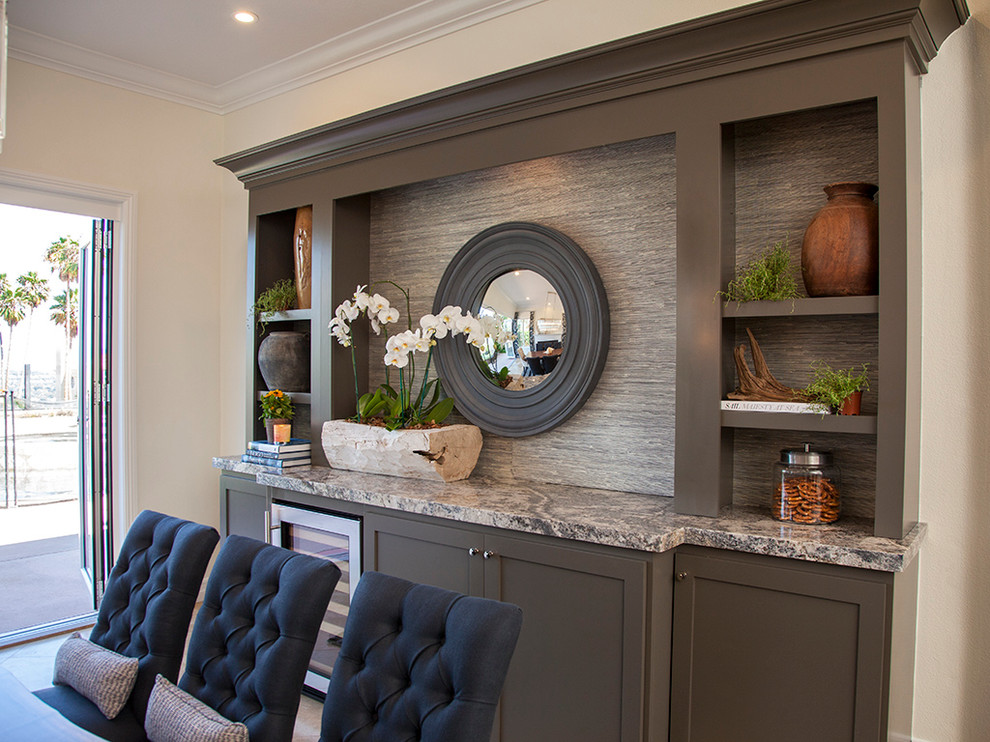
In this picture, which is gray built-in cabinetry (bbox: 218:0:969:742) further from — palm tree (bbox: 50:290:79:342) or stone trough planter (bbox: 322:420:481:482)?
palm tree (bbox: 50:290:79:342)

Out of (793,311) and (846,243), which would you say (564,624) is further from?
(846,243)

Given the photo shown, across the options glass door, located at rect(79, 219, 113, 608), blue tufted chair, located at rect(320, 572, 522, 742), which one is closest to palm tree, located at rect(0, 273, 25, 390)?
glass door, located at rect(79, 219, 113, 608)

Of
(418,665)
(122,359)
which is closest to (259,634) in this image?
(418,665)

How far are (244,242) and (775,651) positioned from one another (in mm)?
3546

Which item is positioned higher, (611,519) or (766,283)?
(766,283)

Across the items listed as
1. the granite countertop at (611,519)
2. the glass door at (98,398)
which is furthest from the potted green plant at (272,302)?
the granite countertop at (611,519)

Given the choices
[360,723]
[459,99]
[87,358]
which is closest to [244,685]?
[360,723]

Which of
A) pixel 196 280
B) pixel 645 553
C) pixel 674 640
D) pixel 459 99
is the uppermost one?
pixel 459 99

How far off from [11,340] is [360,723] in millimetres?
4501

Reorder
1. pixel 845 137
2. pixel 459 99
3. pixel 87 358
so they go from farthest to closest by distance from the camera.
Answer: pixel 87 358
pixel 459 99
pixel 845 137

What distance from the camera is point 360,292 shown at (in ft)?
10.6

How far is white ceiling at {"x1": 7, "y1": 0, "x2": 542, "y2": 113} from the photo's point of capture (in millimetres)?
3242

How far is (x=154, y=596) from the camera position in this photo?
1935mm

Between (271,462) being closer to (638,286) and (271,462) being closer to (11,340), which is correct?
(638,286)
